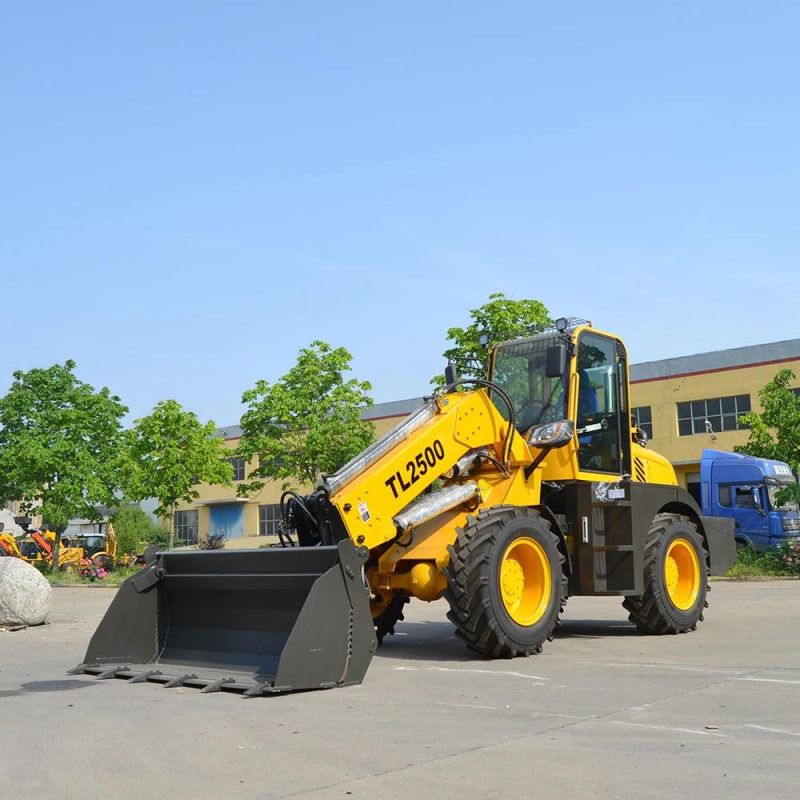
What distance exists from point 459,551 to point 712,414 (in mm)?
37899

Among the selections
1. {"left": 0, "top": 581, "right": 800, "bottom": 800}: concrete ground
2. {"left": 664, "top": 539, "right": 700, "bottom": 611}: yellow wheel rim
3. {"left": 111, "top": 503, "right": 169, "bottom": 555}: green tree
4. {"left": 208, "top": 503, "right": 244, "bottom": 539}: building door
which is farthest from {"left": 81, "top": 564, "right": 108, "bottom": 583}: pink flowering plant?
{"left": 208, "top": 503, "right": 244, "bottom": 539}: building door

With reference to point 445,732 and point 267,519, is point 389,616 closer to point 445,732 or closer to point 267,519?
point 445,732

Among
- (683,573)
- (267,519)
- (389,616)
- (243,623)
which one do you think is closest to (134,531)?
(267,519)

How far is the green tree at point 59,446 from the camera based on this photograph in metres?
37.6

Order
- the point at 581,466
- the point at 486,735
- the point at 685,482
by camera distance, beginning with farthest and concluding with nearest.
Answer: the point at 685,482, the point at 581,466, the point at 486,735

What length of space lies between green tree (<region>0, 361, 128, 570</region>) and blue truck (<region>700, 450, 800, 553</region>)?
2138cm

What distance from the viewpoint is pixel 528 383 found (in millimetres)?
11984

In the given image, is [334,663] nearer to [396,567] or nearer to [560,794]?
[396,567]

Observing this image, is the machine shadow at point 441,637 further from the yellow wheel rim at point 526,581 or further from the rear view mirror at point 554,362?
the rear view mirror at point 554,362

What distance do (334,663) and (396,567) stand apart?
6.72 feet

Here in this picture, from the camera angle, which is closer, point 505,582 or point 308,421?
point 505,582

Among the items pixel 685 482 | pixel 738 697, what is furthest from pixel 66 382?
pixel 738 697

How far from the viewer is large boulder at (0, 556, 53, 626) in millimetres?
16094

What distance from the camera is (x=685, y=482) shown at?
4694 centimetres
